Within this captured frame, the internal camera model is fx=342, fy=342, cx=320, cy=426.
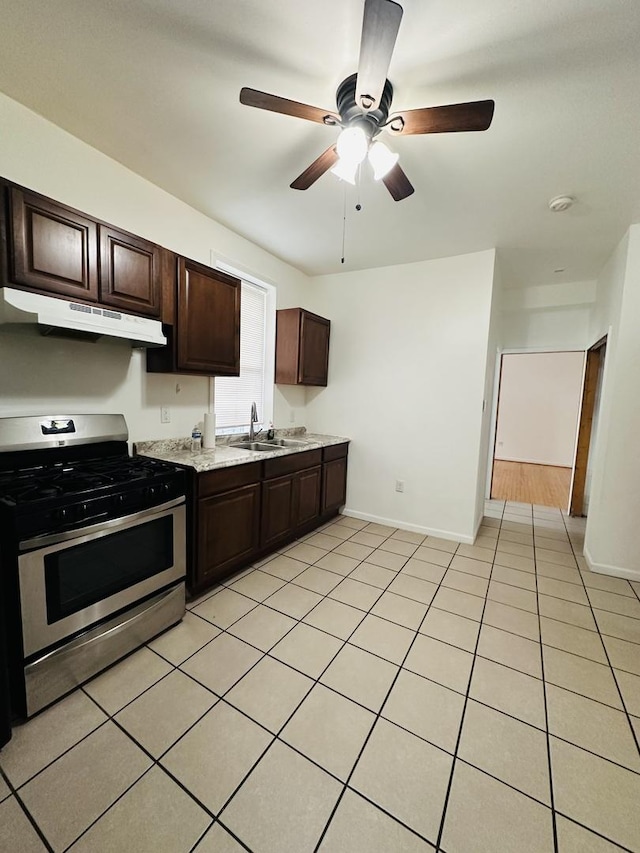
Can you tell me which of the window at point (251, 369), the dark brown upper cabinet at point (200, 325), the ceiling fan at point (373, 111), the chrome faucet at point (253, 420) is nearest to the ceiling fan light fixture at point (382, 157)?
the ceiling fan at point (373, 111)

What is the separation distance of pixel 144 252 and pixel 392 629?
8.91 ft

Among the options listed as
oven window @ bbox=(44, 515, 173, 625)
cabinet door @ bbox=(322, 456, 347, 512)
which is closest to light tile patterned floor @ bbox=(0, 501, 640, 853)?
oven window @ bbox=(44, 515, 173, 625)

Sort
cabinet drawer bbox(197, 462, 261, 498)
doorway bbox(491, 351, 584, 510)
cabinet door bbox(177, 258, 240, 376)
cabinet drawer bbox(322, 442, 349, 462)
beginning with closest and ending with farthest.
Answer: cabinet drawer bbox(197, 462, 261, 498)
cabinet door bbox(177, 258, 240, 376)
cabinet drawer bbox(322, 442, 349, 462)
doorway bbox(491, 351, 584, 510)

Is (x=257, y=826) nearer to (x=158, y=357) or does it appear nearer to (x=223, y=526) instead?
(x=223, y=526)

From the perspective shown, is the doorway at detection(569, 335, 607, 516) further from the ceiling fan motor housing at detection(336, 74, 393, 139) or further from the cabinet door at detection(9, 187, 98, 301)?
the cabinet door at detection(9, 187, 98, 301)

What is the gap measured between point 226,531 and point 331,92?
8.40ft

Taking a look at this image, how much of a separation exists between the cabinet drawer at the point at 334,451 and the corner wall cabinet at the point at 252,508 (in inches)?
0.4

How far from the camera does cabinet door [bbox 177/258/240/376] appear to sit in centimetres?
231

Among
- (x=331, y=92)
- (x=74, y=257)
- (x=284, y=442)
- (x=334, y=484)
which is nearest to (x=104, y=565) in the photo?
(x=74, y=257)

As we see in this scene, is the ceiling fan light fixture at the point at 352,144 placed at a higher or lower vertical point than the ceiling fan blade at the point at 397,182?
lower

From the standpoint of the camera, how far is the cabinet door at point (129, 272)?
1.88m

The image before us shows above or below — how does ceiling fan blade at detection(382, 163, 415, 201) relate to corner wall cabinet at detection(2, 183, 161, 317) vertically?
above

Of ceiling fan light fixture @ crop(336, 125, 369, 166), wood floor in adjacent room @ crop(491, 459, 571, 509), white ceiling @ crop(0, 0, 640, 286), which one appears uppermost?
white ceiling @ crop(0, 0, 640, 286)

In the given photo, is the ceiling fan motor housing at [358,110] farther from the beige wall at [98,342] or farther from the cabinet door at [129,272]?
the beige wall at [98,342]
